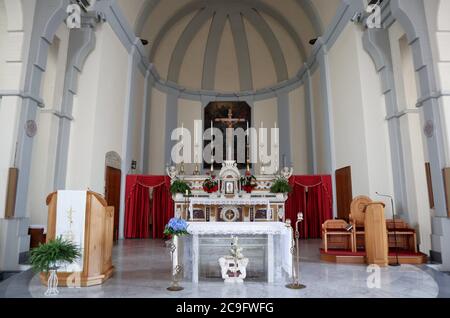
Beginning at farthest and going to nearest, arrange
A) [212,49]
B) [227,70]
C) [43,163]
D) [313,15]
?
[227,70] → [212,49] → [313,15] → [43,163]

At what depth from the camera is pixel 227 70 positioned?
15078 mm

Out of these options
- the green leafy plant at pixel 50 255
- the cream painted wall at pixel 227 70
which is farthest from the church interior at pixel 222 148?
the cream painted wall at pixel 227 70

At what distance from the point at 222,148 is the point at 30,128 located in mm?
8663

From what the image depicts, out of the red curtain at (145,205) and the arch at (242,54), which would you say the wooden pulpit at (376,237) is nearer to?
the red curtain at (145,205)

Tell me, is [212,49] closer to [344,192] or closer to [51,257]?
[344,192]

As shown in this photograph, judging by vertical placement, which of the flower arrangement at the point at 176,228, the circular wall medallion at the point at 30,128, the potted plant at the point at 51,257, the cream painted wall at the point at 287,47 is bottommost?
the potted plant at the point at 51,257

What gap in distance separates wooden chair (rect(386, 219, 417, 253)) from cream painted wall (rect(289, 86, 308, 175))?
20.3ft

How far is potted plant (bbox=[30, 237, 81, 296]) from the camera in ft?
12.6

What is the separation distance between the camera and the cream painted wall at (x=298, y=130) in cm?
1325

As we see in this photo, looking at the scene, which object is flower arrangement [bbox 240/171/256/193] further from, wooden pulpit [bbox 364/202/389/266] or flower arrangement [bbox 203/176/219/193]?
wooden pulpit [bbox 364/202/389/266]

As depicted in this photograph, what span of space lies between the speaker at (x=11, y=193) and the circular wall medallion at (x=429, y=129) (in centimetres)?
739

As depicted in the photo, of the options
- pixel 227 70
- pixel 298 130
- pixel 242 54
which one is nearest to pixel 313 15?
pixel 242 54
